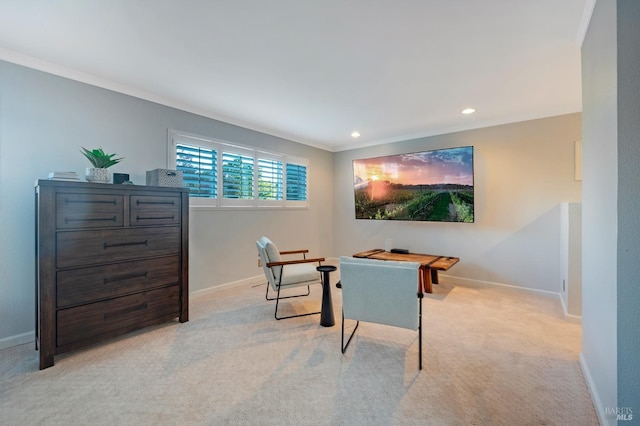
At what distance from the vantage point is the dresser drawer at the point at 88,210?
219cm

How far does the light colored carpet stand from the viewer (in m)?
1.62

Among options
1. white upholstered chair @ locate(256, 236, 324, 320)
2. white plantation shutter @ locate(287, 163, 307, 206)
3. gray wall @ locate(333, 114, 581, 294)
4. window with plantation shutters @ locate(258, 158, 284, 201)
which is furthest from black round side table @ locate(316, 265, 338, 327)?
gray wall @ locate(333, 114, 581, 294)

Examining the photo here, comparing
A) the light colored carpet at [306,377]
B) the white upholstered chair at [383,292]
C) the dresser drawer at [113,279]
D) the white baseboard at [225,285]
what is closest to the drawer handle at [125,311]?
the dresser drawer at [113,279]

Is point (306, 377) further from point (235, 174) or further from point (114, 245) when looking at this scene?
point (235, 174)

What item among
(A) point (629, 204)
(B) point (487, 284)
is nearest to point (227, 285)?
(B) point (487, 284)

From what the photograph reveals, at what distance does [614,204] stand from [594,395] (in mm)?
1291

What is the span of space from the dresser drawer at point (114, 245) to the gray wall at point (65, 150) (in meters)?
0.71

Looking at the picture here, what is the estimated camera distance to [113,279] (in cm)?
247

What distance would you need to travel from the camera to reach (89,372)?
2.05 meters

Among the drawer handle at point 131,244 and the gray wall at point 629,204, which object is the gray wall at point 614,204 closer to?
the gray wall at point 629,204

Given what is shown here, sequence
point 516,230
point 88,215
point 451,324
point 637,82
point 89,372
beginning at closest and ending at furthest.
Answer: point 637,82
point 89,372
point 88,215
point 451,324
point 516,230

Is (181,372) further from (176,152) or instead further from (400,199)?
(400,199)

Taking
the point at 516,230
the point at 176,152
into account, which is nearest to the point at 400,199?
the point at 516,230

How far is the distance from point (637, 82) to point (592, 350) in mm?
1679
